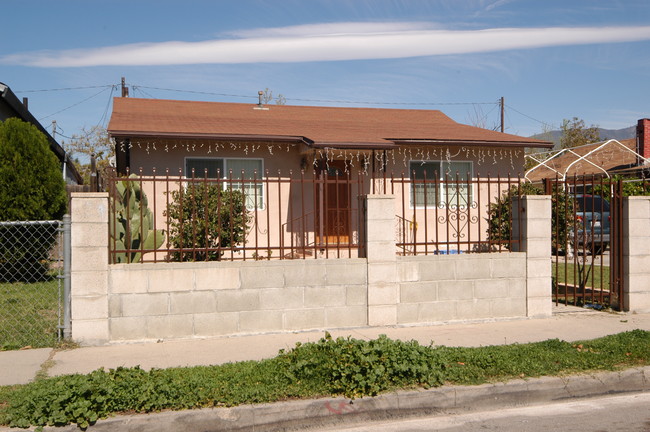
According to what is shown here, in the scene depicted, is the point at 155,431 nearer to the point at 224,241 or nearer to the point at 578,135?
the point at 224,241

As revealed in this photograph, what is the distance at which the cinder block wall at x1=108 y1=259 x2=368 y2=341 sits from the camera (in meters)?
7.87

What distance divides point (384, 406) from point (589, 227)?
36.6 feet

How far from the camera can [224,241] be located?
34.4 ft

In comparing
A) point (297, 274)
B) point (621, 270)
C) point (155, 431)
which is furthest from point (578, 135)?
point (155, 431)

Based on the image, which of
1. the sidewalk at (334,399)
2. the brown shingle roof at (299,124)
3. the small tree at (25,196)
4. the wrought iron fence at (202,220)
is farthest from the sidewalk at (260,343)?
the brown shingle roof at (299,124)

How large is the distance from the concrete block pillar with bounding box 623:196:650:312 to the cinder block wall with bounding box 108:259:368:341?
4239mm

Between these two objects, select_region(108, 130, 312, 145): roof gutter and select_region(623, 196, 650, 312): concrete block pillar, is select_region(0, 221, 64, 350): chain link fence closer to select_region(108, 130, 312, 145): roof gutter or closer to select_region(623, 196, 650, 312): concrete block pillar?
select_region(108, 130, 312, 145): roof gutter

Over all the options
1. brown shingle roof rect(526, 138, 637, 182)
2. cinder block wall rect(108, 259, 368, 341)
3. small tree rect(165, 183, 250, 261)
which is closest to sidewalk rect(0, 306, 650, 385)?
cinder block wall rect(108, 259, 368, 341)

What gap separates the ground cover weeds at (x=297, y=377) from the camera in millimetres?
5211

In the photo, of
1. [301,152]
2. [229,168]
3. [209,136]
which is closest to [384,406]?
[209,136]

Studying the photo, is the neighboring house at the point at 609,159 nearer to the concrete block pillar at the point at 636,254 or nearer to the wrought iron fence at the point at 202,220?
the concrete block pillar at the point at 636,254

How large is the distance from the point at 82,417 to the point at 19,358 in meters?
2.53

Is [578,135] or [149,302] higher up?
[578,135]

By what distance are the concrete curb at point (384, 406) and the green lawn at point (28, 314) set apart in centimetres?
309
